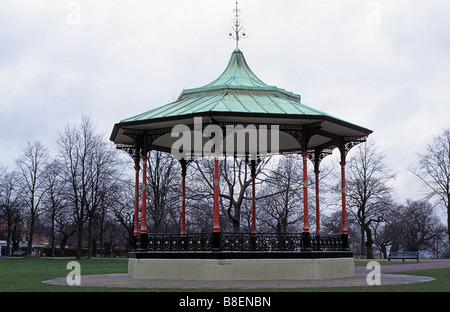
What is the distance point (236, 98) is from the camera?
828 inches

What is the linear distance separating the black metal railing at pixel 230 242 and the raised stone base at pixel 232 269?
0.52 metres

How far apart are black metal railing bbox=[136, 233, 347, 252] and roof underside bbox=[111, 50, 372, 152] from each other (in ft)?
13.4

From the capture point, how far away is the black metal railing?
63.0 feet
